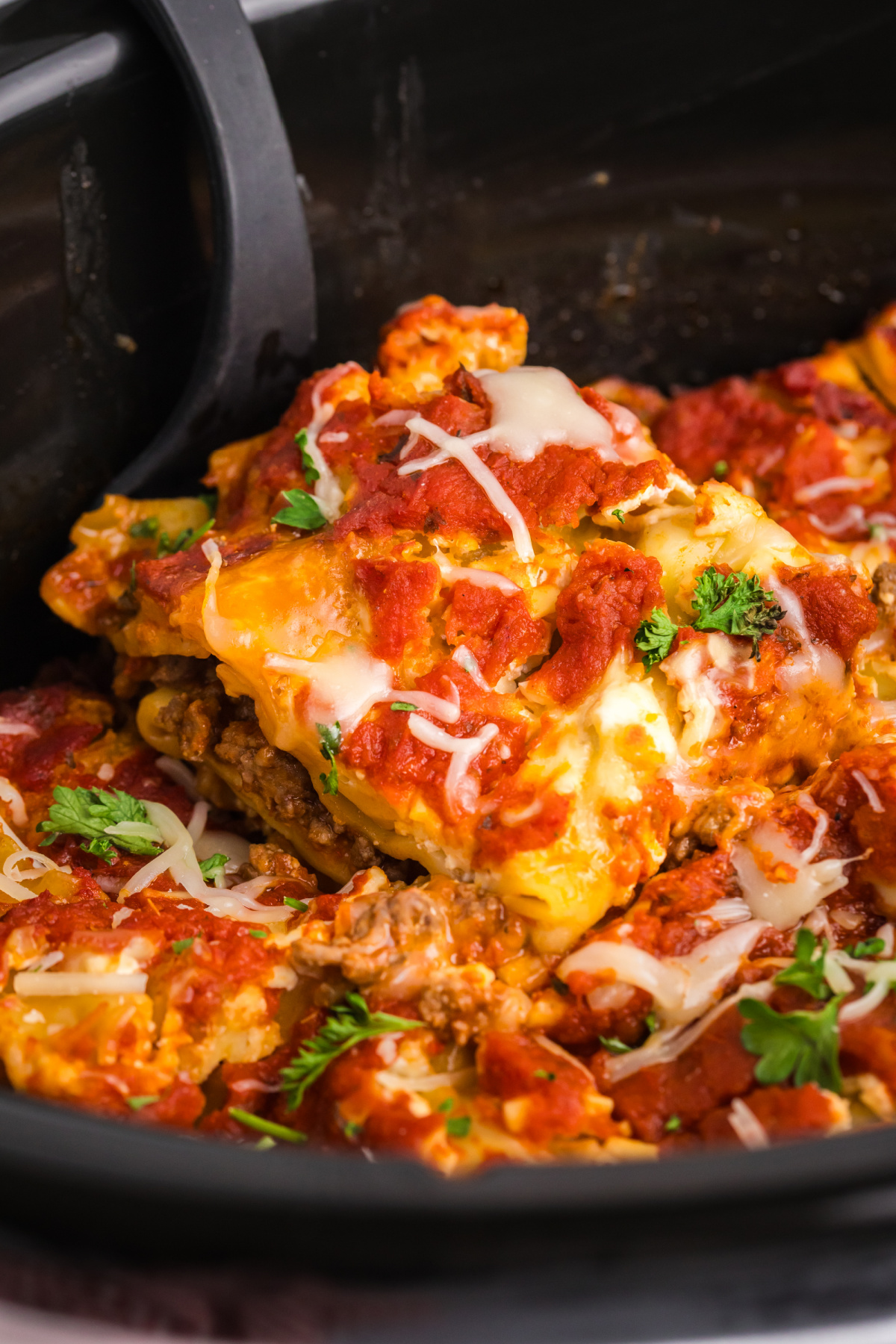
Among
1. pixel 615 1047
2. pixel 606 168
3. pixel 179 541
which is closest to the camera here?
pixel 615 1047

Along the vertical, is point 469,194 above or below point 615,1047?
above

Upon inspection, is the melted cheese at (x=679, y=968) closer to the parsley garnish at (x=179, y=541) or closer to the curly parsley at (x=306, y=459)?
the curly parsley at (x=306, y=459)

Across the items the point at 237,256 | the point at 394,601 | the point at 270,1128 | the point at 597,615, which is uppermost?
the point at 237,256

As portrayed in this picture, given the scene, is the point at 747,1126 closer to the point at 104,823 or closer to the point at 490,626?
the point at 490,626

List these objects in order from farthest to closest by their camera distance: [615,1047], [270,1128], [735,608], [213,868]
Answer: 1. [213,868]
2. [735,608]
3. [615,1047]
4. [270,1128]

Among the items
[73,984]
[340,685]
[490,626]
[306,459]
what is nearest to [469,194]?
[306,459]

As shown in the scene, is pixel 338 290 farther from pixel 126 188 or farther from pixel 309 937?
pixel 309 937
